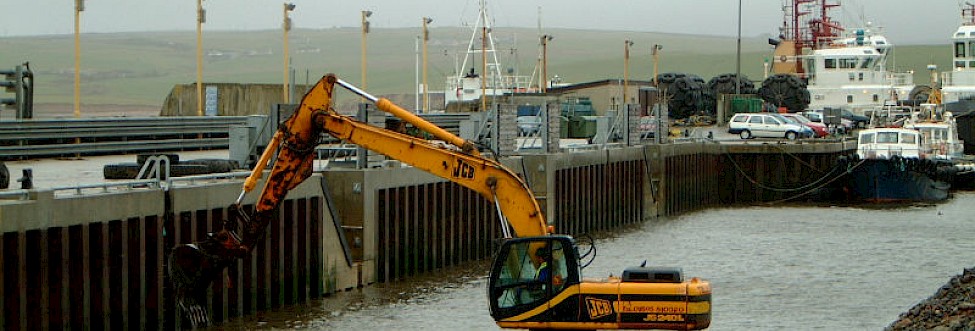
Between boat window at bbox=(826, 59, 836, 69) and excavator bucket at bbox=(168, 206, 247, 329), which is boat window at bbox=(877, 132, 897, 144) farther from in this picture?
excavator bucket at bbox=(168, 206, 247, 329)

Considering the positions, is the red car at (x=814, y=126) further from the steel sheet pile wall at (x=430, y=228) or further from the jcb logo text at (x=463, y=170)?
the jcb logo text at (x=463, y=170)

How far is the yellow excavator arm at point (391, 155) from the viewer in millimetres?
23344

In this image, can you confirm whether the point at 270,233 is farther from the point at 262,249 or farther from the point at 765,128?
the point at 765,128

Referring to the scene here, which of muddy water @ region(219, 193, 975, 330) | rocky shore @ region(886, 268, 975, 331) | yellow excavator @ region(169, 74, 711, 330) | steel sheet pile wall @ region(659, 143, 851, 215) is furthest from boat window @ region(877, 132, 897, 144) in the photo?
yellow excavator @ region(169, 74, 711, 330)

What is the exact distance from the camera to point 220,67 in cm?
16838

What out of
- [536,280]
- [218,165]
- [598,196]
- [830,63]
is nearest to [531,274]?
[536,280]

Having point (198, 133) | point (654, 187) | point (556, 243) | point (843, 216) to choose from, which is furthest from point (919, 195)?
point (556, 243)

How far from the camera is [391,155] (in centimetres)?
2416

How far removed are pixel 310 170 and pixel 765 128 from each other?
48.8 m

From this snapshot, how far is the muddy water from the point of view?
97.4 feet

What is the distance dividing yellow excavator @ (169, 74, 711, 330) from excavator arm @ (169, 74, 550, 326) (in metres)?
0.01

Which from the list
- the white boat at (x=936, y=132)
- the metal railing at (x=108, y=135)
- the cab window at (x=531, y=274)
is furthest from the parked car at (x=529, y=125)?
the cab window at (x=531, y=274)

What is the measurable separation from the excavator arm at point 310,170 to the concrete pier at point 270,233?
1.20 metres

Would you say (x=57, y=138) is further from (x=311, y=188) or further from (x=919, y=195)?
(x=919, y=195)
